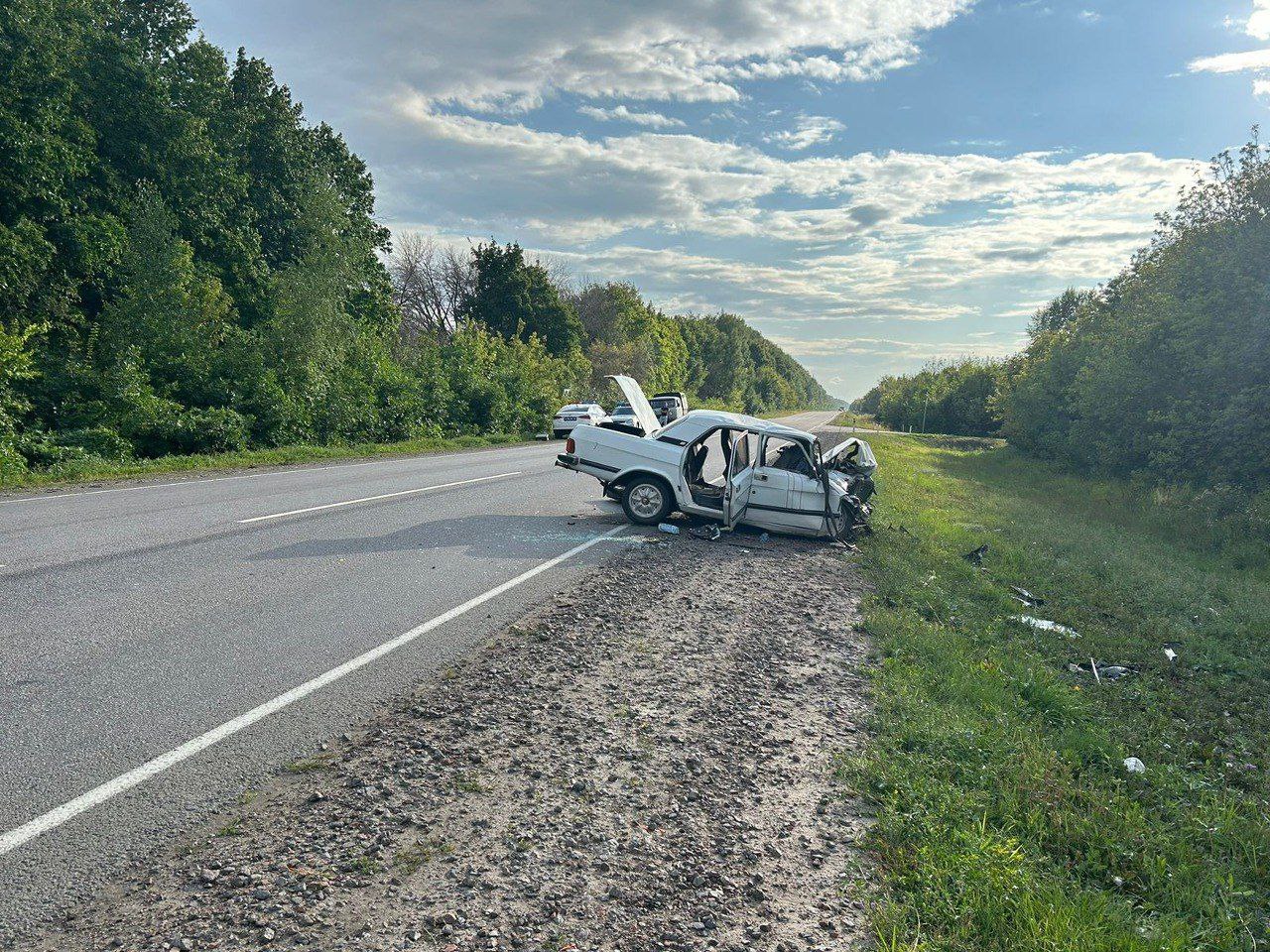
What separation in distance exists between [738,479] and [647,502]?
150 centimetres

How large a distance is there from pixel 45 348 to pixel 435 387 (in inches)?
610

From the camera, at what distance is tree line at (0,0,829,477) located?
18453 millimetres

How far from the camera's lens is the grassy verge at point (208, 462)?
48.1 ft

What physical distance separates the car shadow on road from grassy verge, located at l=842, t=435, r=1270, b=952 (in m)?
4.19

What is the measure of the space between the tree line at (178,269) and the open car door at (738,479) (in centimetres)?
1370

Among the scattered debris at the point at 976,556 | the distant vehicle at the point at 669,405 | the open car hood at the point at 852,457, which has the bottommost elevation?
the scattered debris at the point at 976,556

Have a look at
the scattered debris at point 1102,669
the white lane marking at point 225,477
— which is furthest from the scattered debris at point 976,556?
the white lane marking at point 225,477

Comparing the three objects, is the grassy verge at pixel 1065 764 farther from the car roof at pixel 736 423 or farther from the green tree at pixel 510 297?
the green tree at pixel 510 297

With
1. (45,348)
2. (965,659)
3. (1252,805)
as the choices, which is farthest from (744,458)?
(45,348)

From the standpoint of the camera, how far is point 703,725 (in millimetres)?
4758

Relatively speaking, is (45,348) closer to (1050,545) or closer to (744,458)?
(744,458)

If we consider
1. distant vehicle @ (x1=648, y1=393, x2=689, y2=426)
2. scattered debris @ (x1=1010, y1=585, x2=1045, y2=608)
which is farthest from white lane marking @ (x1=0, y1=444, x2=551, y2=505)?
scattered debris @ (x1=1010, y1=585, x2=1045, y2=608)

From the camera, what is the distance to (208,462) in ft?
61.0

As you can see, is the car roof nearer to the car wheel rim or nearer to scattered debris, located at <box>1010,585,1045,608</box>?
the car wheel rim
